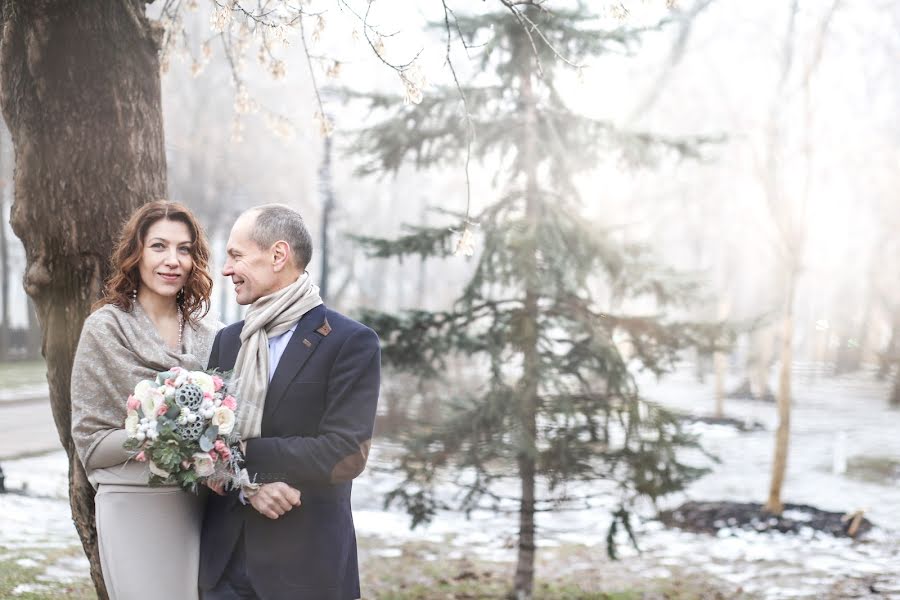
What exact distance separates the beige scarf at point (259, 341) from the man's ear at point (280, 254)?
3.0 inches

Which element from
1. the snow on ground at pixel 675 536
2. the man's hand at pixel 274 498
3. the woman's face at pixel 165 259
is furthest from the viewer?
the snow on ground at pixel 675 536

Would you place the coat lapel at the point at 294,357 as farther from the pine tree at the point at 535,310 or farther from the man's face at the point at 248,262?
the pine tree at the point at 535,310

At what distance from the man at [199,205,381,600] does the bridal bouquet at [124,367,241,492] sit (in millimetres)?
161

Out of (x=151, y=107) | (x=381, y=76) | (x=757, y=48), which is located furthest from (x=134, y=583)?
(x=381, y=76)

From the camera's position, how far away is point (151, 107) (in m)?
3.75

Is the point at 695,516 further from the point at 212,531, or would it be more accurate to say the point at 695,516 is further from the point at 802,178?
the point at 212,531

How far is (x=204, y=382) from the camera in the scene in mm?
2518

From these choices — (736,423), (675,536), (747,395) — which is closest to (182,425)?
(675,536)

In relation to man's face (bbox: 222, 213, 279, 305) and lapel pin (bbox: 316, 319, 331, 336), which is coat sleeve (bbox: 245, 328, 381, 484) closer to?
lapel pin (bbox: 316, 319, 331, 336)

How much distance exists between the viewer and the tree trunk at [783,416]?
10.9 meters

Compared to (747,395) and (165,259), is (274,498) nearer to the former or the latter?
(165,259)

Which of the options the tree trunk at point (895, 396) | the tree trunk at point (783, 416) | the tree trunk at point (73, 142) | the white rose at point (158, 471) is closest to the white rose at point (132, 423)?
the white rose at point (158, 471)

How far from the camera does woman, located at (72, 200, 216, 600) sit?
279 centimetres

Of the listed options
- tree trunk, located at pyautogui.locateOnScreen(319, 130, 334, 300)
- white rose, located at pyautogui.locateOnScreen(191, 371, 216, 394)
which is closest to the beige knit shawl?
white rose, located at pyautogui.locateOnScreen(191, 371, 216, 394)
